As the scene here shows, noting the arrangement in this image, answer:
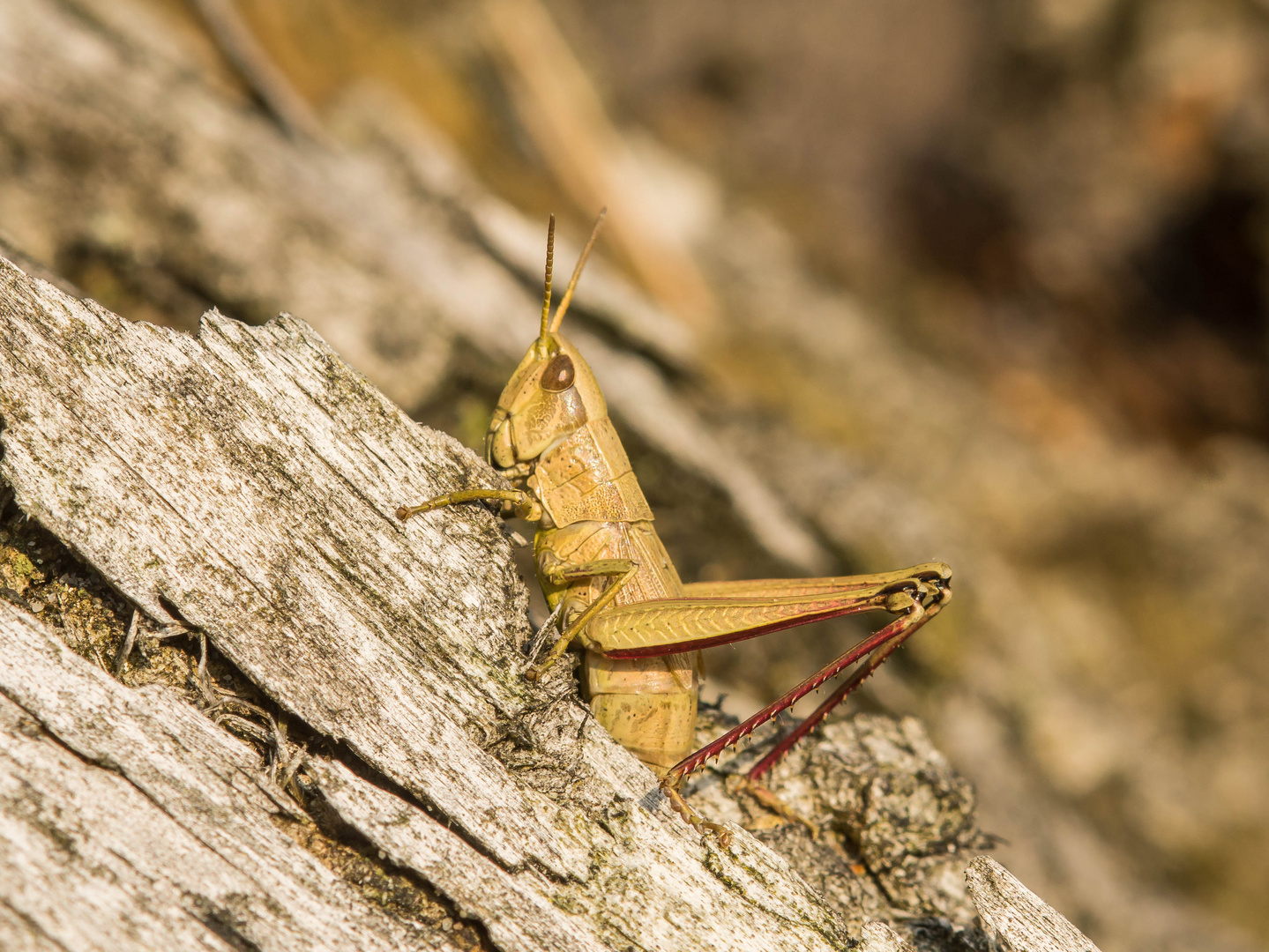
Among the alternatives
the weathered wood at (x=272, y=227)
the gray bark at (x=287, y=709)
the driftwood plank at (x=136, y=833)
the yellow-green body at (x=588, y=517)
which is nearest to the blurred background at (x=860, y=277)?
the weathered wood at (x=272, y=227)

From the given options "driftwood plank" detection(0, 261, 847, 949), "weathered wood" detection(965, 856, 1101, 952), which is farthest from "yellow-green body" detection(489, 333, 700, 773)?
"weathered wood" detection(965, 856, 1101, 952)

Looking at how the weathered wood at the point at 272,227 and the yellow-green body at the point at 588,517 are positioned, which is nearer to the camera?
the yellow-green body at the point at 588,517

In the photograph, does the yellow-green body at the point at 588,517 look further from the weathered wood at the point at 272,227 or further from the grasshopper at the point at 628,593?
Result: the weathered wood at the point at 272,227

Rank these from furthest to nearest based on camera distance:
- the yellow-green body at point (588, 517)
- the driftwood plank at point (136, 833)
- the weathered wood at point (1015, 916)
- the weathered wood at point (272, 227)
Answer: the weathered wood at point (272, 227), the yellow-green body at point (588, 517), the weathered wood at point (1015, 916), the driftwood plank at point (136, 833)

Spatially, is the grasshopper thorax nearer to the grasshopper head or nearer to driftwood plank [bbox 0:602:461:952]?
the grasshopper head

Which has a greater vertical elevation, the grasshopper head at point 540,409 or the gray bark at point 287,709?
the grasshopper head at point 540,409

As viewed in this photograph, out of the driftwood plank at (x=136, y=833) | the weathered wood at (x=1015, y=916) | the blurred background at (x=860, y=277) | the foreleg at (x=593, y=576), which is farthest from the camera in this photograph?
the blurred background at (x=860, y=277)

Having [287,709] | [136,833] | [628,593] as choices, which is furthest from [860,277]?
[136,833]

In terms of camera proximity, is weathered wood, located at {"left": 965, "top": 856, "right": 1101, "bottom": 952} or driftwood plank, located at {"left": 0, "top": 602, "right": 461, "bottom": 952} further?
weathered wood, located at {"left": 965, "top": 856, "right": 1101, "bottom": 952}
